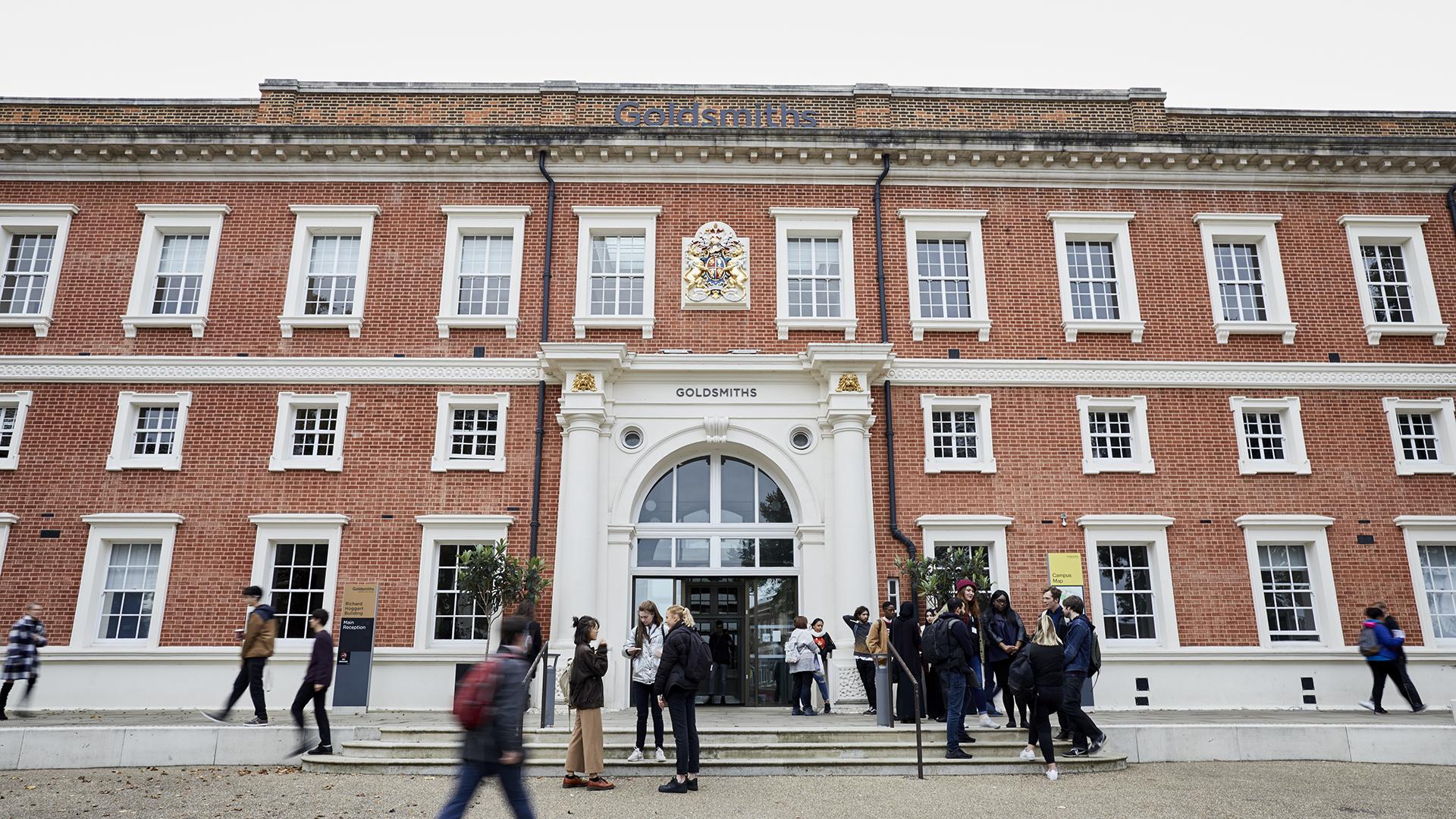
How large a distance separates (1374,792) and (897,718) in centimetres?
550

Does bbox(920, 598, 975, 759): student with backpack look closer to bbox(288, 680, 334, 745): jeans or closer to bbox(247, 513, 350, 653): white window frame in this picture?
bbox(288, 680, 334, 745): jeans

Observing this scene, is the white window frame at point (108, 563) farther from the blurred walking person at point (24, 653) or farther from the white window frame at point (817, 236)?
the white window frame at point (817, 236)

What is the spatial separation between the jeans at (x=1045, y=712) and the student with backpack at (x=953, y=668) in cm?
88

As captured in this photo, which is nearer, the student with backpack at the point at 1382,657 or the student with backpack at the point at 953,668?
the student with backpack at the point at 953,668

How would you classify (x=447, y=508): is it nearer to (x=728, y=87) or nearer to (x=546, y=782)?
(x=546, y=782)

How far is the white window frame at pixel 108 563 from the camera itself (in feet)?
49.7

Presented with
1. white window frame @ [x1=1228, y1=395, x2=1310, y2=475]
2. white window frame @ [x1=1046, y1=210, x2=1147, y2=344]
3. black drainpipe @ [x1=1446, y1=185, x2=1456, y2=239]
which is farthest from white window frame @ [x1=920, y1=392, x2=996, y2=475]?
black drainpipe @ [x1=1446, y1=185, x2=1456, y2=239]

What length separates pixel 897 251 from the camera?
17.4 meters

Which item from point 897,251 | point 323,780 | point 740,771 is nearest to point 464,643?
point 323,780

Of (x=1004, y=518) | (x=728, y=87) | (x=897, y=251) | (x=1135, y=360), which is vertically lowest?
(x=1004, y=518)

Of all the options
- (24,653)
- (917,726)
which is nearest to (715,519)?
(917,726)

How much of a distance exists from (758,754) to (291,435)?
10.4m

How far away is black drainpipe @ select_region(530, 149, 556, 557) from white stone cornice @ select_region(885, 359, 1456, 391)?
6243 millimetres

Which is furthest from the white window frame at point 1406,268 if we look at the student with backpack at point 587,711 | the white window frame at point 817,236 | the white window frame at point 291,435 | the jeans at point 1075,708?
the white window frame at point 291,435
